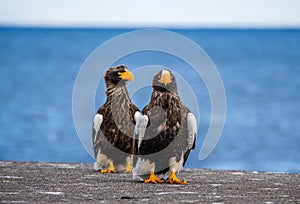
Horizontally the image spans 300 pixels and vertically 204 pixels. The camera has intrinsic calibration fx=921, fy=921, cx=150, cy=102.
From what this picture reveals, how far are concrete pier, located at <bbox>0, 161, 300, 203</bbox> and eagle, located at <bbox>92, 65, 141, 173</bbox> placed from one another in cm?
35

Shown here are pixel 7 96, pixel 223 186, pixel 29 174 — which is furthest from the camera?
pixel 7 96

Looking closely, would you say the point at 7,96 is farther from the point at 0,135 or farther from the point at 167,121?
the point at 167,121

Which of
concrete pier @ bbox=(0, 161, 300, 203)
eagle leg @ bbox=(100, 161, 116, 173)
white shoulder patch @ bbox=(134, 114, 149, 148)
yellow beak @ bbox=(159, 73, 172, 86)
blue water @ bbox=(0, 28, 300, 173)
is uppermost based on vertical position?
blue water @ bbox=(0, 28, 300, 173)

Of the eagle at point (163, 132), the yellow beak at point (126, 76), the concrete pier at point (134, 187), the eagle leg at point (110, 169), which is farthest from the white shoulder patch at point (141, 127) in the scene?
the eagle leg at point (110, 169)

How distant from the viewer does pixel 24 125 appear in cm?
Result: 3894

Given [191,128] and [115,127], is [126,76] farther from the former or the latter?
[191,128]

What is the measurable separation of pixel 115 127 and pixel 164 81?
1779 mm

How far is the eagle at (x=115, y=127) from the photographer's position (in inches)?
522

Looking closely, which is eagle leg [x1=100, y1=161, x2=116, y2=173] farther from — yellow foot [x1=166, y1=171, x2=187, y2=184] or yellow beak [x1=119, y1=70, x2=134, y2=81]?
yellow foot [x1=166, y1=171, x2=187, y2=184]

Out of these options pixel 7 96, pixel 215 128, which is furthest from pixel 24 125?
pixel 7 96

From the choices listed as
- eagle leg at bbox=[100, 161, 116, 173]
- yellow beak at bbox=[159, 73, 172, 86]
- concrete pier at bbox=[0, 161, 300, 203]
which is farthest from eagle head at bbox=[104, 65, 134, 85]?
yellow beak at bbox=[159, 73, 172, 86]

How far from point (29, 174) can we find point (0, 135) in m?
21.6

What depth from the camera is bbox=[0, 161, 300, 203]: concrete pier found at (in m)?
10.3

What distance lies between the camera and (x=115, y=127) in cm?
1330
